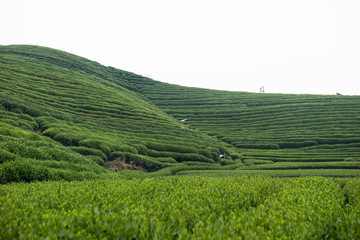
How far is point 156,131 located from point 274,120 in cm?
3611

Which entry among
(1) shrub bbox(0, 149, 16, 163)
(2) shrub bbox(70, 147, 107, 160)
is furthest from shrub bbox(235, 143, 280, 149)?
(1) shrub bbox(0, 149, 16, 163)

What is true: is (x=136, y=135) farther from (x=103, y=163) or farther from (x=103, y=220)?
(x=103, y=220)

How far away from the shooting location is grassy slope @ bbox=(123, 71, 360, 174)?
5449 cm

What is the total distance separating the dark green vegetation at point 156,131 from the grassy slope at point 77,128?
0.14m

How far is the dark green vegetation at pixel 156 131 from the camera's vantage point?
28778 millimetres

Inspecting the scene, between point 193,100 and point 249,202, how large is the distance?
84.2m

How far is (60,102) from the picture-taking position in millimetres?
55844

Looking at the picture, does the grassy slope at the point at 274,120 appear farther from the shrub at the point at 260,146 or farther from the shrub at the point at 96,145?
the shrub at the point at 96,145

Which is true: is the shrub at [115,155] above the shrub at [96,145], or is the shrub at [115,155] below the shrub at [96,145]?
below

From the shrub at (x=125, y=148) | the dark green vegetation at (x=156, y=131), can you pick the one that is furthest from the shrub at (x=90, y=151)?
the shrub at (x=125, y=148)

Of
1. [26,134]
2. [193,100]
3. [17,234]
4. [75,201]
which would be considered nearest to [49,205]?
[75,201]

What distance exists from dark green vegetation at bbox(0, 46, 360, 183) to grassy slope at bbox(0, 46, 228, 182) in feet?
0.47

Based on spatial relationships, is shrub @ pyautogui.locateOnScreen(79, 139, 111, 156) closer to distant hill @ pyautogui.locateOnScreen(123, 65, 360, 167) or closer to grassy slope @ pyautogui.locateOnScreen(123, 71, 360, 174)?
distant hill @ pyautogui.locateOnScreen(123, 65, 360, 167)

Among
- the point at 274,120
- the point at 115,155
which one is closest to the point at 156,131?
the point at 115,155
